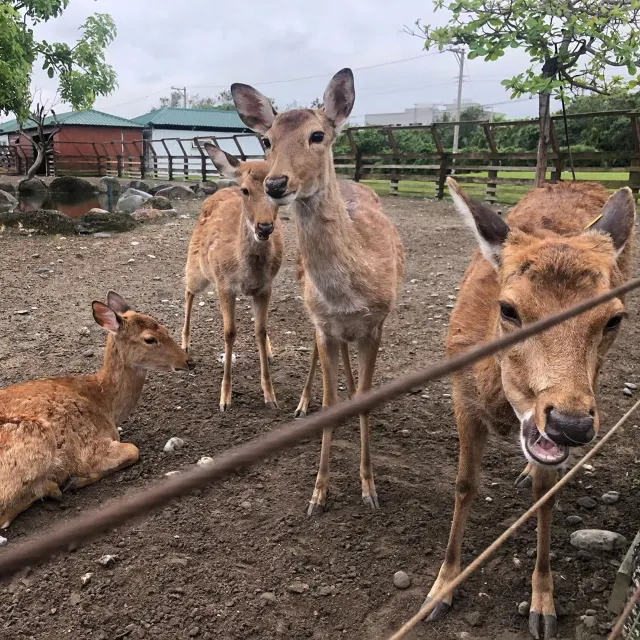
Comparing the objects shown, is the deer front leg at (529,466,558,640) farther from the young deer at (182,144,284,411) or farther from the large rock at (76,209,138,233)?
the large rock at (76,209,138,233)

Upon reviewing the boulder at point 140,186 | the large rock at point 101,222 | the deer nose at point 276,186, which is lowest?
the large rock at point 101,222

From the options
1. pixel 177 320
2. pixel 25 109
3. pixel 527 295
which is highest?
pixel 25 109

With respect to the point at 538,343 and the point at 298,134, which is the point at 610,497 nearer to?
the point at 538,343

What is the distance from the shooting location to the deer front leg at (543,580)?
2.47m

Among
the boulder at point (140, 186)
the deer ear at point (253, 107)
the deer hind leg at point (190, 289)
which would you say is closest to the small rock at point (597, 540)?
the deer ear at point (253, 107)

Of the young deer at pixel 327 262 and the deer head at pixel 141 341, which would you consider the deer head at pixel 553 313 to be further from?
the deer head at pixel 141 341

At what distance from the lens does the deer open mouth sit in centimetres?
175

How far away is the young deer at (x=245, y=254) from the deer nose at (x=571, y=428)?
3112mm

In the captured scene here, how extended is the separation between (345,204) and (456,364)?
3272 millimetres

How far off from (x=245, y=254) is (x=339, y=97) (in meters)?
1.45

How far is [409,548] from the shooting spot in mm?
3029

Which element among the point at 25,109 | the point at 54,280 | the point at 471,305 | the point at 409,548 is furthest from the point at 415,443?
the point at 25,109

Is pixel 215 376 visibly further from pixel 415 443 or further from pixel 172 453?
pixel 415 443

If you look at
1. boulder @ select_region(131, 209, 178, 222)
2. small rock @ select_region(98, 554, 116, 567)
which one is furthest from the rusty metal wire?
boulder @ select_region(131, 209, 178, 222)
